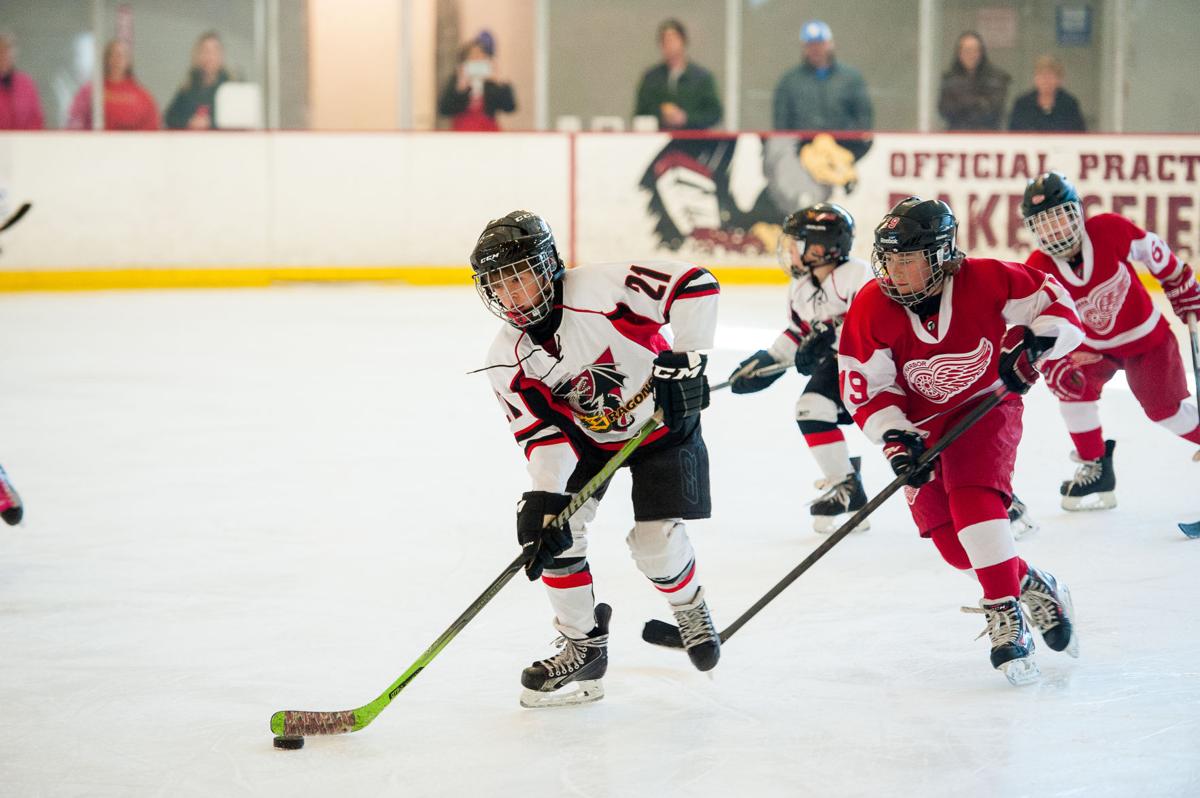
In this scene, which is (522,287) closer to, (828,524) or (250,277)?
(828,524)

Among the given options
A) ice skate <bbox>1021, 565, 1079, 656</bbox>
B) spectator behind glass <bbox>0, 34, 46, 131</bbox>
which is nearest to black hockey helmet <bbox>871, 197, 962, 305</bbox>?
ice skate <bbox>1021, 565, 1079, 656</bbox>

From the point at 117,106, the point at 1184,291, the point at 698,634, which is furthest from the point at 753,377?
the point at 117,106

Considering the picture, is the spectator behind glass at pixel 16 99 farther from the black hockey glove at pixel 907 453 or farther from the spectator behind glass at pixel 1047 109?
the black hockey glove at pixel 907 453

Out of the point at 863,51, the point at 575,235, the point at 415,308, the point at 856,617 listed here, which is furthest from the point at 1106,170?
the point at 856,617

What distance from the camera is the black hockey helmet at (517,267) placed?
254 cm

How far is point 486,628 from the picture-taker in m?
3.18

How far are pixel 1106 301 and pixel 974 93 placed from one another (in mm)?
6662

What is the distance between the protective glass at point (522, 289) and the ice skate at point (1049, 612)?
3.51 ft

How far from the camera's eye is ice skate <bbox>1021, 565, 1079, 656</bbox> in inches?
110

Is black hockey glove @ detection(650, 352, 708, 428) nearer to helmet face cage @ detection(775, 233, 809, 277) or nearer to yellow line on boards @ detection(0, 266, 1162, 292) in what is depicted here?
helmet face cage @ detection(775, 233, 809, 277)

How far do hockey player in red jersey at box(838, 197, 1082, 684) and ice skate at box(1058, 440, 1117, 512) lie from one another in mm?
1382

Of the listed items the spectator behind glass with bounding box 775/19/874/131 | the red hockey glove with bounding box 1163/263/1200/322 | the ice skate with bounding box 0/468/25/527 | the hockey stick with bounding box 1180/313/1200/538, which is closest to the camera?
the ice skate with bounding box 0/468/25/527

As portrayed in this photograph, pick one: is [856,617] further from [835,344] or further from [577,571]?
[835,344]

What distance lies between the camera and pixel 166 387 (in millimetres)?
6453
